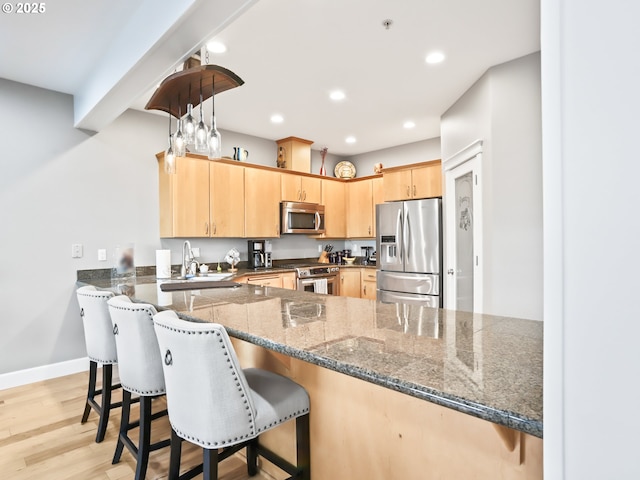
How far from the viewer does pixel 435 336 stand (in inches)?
47.0

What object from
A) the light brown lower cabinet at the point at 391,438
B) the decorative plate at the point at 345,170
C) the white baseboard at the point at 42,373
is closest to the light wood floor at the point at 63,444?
the white baseboard at the point at 42,373

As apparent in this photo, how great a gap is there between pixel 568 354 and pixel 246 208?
166 inches

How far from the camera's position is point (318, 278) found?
4898 mm

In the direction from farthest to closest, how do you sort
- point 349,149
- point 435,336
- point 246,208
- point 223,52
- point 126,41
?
point 349,149, point 246,208, point 223,52, point 126,41, point 435,336

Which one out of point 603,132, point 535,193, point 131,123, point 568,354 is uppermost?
point 131,123

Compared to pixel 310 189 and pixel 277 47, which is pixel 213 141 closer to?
pixel 277 47

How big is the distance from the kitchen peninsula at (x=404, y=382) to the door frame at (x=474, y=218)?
1712 mm

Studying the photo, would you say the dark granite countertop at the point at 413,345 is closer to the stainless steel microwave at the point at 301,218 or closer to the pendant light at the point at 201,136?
the pendant light at the point at 201,136

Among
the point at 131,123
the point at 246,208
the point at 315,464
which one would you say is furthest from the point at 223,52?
the point at 315,464

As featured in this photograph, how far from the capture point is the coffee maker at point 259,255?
4.74 meters

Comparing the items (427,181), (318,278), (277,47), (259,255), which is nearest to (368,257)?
(318,278)

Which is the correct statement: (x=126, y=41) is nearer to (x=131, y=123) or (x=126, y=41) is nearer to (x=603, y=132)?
(x=131, y=123)

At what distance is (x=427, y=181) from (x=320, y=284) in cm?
196

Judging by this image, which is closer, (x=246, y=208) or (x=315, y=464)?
(x=315, y=464)
